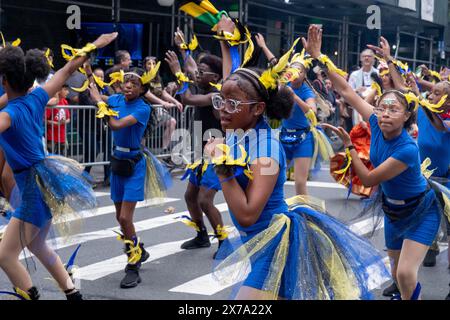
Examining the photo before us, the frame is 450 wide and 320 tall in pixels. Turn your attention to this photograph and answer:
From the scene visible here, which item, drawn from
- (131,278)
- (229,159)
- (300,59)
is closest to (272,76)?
(229,159)

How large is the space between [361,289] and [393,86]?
382 cm

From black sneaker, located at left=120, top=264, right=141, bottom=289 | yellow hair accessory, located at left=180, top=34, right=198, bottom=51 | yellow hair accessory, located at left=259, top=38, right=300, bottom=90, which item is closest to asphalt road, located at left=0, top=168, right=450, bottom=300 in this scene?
black sneaker, located at left=120, top=264, right=141, bottom=289

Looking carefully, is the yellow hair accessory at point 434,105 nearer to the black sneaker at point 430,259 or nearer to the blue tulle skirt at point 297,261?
the black sneaker at point 430,259

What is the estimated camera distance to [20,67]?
507 cm

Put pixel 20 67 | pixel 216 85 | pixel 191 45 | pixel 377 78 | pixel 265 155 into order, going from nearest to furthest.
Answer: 1. pixel 265 155
2. pixel 20 67
3. pixel 216 85
4. pixel 191 45
5. pixel 377 78

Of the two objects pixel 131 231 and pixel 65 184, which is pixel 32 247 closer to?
pixel 65 184

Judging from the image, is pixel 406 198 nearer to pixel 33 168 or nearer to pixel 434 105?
pixel 434 105

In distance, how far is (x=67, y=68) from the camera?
514cm

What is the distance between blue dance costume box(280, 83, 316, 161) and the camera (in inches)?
352

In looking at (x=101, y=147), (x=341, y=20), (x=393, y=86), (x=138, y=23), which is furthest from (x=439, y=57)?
(x=393, y=86)

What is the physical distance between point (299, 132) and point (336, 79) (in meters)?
3.69

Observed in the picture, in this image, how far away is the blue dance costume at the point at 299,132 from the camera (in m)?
8.95

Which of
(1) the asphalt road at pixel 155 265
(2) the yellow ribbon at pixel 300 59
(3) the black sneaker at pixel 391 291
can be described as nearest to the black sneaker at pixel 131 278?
(1) the asphalt road at pixel 155 265

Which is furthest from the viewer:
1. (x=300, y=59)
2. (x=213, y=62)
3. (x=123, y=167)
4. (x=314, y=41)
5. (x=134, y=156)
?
(x=300, y=59)
